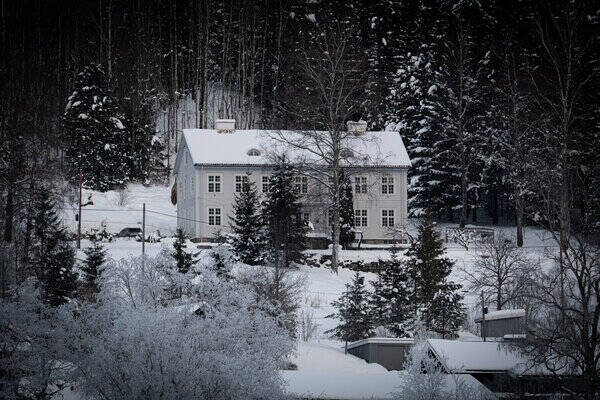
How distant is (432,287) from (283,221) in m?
9.87

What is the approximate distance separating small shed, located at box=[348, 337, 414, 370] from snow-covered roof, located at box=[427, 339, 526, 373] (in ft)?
8.26

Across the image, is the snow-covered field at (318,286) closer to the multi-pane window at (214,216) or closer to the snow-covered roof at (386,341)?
the snow-covered roof at (386,341)

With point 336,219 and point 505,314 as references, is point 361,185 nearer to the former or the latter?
point 336,219

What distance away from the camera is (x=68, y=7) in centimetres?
8212

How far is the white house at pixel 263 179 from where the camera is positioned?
49438 millimetres

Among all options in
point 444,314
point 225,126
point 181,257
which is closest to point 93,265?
point 181,257

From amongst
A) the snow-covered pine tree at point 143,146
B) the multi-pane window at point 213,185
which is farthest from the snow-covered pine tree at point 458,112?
the snow-covered pine tree at point 143,146

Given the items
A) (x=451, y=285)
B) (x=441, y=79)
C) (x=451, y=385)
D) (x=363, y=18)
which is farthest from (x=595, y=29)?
(x=451, y=385)

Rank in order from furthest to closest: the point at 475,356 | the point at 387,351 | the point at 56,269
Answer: the point at 56,269
the point at 387,351
the point at 475,356

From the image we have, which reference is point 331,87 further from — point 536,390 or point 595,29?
point 536,390

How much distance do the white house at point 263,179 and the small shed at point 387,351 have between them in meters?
17.9

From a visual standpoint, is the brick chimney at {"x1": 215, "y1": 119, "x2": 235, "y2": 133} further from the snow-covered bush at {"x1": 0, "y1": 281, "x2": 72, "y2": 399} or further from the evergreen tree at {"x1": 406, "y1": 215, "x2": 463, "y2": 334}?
the snow-covered bush at {"x1": 0, "y1": 281, "x2": 72, "y2": 399}

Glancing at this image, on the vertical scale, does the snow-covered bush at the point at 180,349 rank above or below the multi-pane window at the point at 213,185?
below

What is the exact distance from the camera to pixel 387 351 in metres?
30.5
